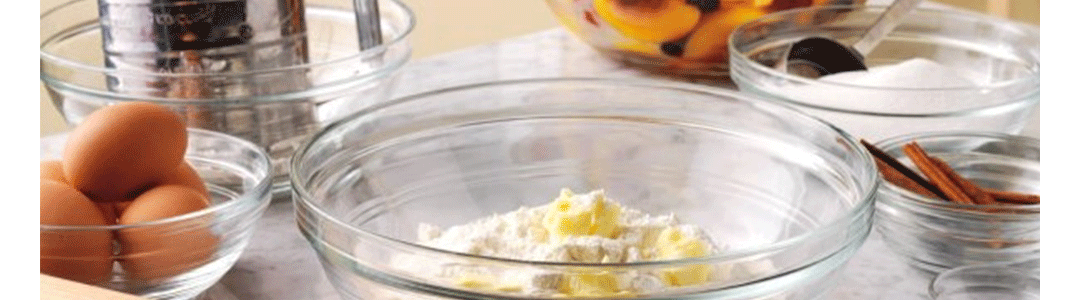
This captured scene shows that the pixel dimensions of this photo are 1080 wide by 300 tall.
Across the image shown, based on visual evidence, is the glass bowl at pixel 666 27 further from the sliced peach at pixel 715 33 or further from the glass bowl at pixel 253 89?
the glass bowl at pixel 253 89

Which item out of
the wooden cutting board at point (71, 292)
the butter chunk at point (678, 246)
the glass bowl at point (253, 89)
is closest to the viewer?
the wooden cutting board at point (71, 292)

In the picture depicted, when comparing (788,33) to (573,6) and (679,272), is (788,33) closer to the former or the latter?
(573,6)

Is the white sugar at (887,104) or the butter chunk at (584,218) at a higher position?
the butter chunk at (584,218)

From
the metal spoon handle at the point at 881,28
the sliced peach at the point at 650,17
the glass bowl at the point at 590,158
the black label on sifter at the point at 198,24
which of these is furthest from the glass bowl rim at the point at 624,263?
the metal spoon handle at the point at 881,28

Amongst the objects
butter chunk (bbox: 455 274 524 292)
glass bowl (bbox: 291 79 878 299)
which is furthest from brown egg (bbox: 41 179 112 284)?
butter chunk (bbox: 455 274 524 292)

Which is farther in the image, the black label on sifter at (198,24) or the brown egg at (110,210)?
the black label on sifter at (198,24)

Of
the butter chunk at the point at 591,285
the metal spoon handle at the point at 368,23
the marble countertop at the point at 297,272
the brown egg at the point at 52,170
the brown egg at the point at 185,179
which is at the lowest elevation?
the marble countertop at the point at 297,272

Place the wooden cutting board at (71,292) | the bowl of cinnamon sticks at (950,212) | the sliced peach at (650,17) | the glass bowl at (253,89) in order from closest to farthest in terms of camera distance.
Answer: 1. the wooden cutting board at (71,292)
2. the bowl of cinnamon sticks at (950,212)
3. the glass bowl at (253,89)
4. the sliced peach at (650,17)
